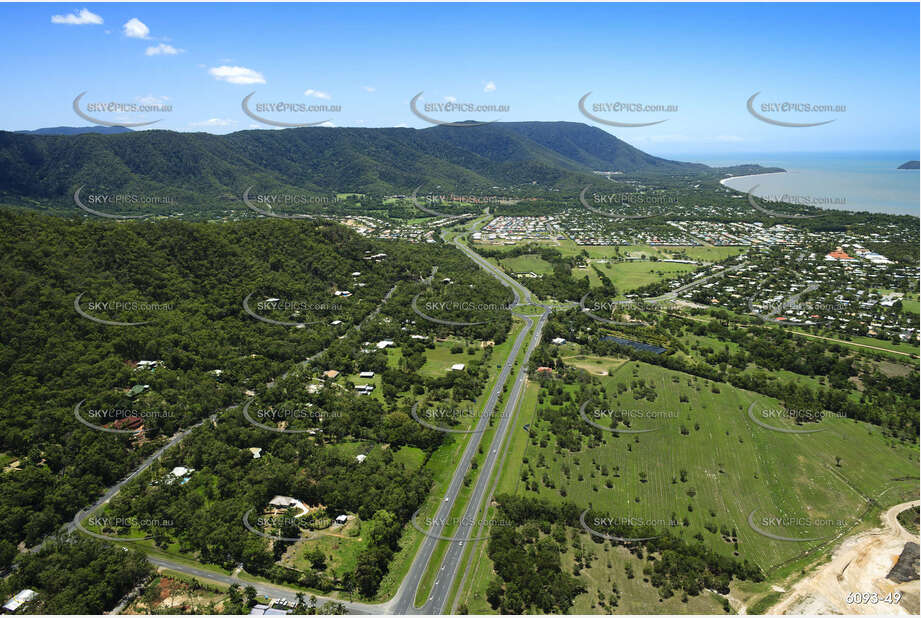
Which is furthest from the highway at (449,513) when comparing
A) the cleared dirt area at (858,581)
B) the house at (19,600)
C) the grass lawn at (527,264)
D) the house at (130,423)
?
the grass lawn at (527,264)

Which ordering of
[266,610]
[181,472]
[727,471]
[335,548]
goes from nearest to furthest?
[266,610]
[335,548]
[181,472]
[727,471]

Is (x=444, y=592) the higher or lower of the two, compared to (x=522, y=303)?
lower

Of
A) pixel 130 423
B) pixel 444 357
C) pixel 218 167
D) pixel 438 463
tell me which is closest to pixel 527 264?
pixel 444 357

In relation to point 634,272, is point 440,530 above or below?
below

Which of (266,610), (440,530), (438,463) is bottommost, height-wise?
(266,610)

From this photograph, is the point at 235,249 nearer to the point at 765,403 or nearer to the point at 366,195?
the point at 765,403

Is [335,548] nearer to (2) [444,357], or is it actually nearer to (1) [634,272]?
(2) [444,357]

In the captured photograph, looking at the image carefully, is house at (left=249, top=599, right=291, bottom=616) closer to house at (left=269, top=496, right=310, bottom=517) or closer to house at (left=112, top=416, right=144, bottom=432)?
house at (left=269, top=496, right=310, bottom=517)

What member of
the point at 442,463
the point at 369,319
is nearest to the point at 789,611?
the point at 442,463
